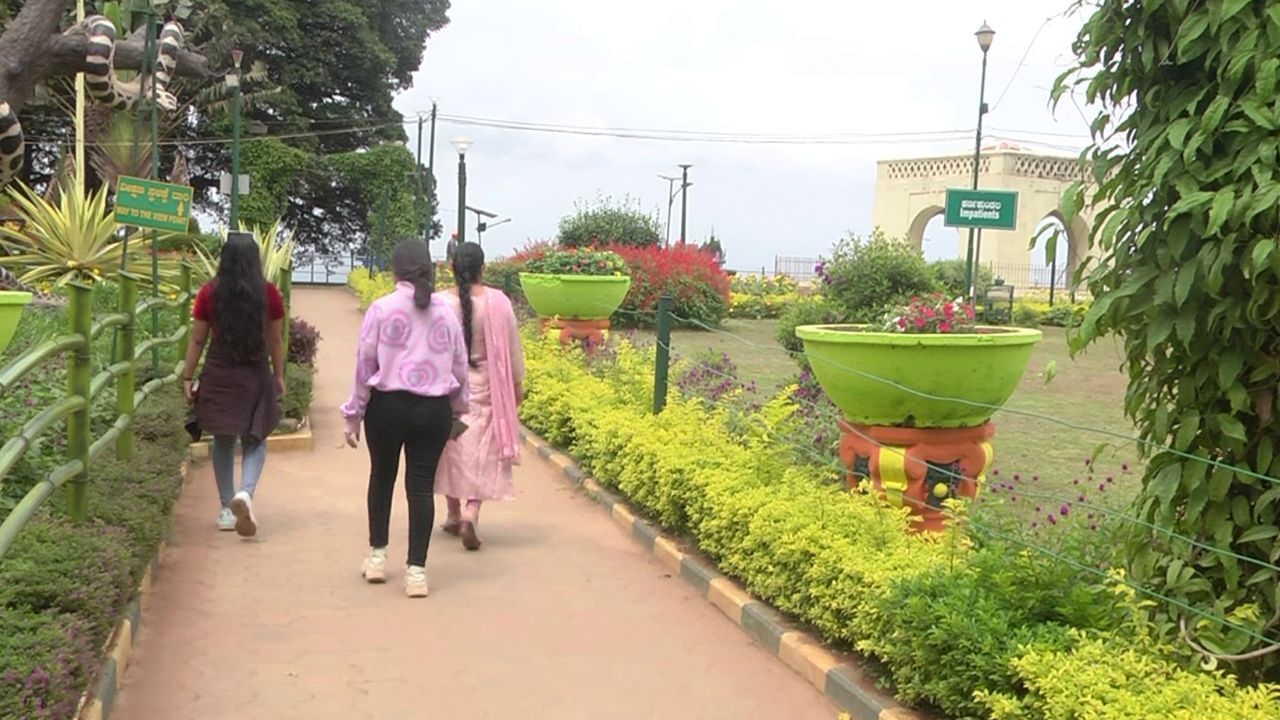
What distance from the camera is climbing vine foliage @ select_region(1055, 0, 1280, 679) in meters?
3.17

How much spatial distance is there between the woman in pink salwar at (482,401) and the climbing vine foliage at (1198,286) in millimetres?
3508

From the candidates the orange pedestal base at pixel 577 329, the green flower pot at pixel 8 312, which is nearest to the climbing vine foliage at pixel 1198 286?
the green flower pot at pixel 8 312

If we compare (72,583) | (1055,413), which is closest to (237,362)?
(72,583)

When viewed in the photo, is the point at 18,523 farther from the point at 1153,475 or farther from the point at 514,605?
the point at 1153,475

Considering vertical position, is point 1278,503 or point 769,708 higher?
point 1278,503

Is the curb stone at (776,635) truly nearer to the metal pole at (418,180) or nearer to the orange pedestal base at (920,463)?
the orange pedestal base at (920,463)

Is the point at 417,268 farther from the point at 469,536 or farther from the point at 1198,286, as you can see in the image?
the point at 1198,286

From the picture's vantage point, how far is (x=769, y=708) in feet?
14.0

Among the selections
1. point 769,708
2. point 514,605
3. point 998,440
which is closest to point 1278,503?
point 769,708

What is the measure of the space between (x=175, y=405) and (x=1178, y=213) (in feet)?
21.2

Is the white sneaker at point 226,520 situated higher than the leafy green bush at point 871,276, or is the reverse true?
the leafy green bush at point 871,276

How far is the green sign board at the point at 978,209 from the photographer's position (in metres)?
13.5

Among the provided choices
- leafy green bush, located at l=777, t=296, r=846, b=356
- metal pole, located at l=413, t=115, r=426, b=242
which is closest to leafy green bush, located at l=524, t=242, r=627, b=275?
leafy green bush, located at l=777, t=296, r=846, b=356

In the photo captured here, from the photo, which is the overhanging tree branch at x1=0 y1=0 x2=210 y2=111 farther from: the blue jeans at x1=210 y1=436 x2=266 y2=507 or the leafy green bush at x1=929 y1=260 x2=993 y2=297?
the leafy green bush at x1=929 y1=260 x2=993 y2=297
